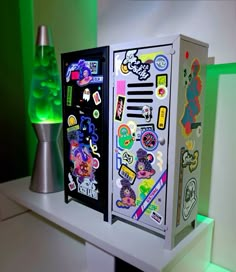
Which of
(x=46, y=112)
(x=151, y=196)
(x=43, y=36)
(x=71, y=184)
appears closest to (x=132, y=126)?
(x=151, y=196)

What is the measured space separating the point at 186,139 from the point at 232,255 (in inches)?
23.5

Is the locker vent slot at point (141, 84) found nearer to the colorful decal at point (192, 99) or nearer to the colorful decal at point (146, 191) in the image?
the colorful decal at point (192, 99)

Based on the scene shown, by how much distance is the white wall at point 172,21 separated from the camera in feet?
3.14

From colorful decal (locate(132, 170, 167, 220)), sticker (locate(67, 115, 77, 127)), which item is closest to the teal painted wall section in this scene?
sticker (locate(67, 115, 77, 127))

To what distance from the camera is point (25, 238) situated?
1.32m

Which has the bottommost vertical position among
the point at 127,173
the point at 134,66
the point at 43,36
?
the point at 127,173

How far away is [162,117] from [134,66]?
193mm

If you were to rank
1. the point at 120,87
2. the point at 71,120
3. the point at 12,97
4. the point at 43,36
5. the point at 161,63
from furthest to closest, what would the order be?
the point at 12,97 → the point at 43,36 → the point at 71,120 → the point at 120,87 → the point at 161,63

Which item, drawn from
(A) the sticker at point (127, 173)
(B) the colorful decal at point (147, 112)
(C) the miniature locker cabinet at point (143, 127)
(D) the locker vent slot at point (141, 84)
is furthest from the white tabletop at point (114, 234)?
(D) the locker vent slot at point (141, 84)

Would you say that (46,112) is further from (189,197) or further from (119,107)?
(189,197)

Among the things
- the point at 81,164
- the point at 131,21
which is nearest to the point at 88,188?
the point at 81,164

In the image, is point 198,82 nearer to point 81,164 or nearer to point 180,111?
point 180,111

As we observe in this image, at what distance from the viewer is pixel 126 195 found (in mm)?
912

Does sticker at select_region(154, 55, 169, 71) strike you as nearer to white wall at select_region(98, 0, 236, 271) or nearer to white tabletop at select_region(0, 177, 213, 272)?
white wall at select_region(98, 0, 236, 271)
